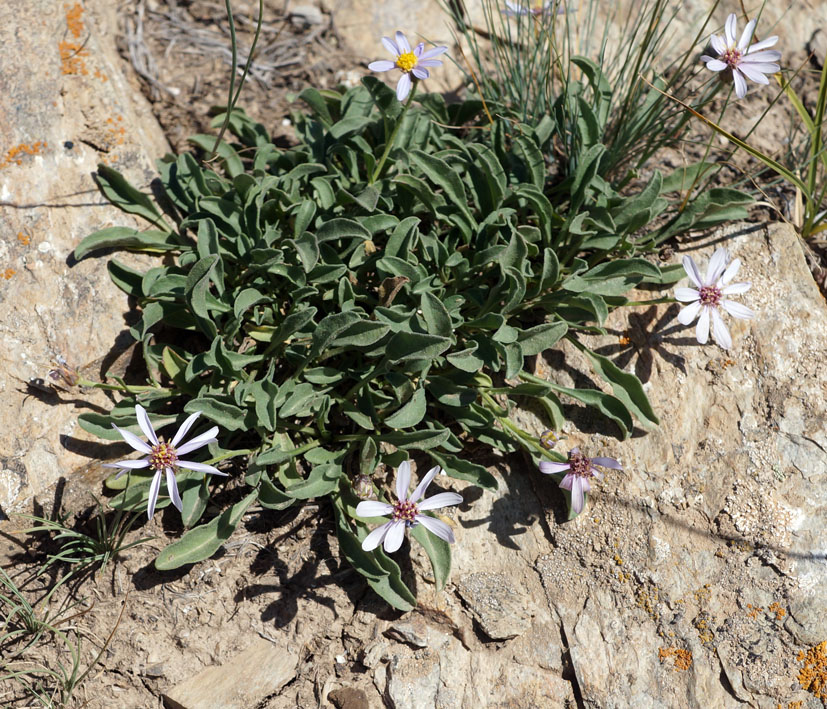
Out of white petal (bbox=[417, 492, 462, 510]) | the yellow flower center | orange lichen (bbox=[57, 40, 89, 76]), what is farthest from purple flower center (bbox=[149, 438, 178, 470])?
orange lichen (bbox=[57, 40, 89, 76])

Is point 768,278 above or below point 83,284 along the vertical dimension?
above

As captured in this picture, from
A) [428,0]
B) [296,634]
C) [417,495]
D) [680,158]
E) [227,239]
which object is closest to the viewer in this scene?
[417,495]

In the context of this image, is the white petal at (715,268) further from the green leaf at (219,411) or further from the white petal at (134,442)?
the white petal at (134,442)

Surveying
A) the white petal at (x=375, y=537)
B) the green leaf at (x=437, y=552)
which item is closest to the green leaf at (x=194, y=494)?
the white petal at (x=375, y=537)

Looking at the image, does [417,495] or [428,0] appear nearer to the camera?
[417,495]

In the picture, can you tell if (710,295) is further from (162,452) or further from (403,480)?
(162,452)

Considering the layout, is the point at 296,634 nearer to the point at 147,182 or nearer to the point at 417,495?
the point at 417,495

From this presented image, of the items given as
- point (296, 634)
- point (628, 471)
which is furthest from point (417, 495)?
point (628, 471)
